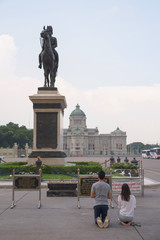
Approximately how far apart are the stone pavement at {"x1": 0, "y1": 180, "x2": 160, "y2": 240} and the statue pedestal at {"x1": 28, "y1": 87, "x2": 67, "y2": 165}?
284 inches

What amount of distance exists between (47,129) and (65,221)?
11.4 metres

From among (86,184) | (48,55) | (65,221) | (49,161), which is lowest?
(65,221)

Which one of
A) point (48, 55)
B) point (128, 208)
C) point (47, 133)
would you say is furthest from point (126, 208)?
point (48, 55)

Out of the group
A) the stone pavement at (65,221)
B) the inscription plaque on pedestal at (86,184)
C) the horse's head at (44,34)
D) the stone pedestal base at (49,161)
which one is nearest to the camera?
the stone pavement at (65,221)

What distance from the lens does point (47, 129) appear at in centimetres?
1903

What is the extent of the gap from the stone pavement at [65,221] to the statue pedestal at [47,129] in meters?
7.22

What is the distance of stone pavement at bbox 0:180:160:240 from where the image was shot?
21.5 feet

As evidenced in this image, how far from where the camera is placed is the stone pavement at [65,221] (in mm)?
6566

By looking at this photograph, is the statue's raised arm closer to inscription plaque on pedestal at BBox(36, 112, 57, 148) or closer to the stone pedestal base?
inscription plaque on pedestal at BBox(36, 112, 57, 148)

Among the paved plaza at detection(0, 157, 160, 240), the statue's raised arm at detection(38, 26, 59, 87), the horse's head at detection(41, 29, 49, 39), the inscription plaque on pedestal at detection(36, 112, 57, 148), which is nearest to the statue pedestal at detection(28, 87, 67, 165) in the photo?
the inscription plaque on pedestal at detection(36, 112, 57, 148)

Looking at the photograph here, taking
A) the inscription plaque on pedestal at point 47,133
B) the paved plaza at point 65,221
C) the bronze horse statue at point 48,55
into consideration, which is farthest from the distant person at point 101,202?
the bronze horse statue at point 48,55

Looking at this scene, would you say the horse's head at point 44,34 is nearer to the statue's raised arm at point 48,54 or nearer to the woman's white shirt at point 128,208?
the statue's raised arm at point 48,54

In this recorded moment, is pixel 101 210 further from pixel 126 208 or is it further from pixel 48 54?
pixel 48 54

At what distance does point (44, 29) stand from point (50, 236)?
53.7 feet
